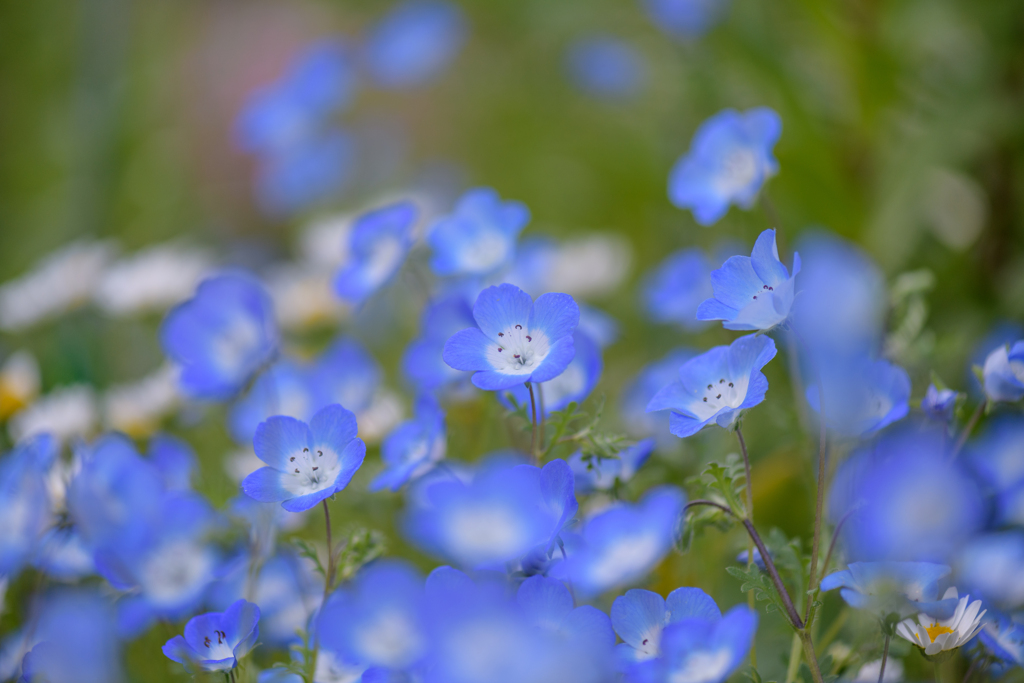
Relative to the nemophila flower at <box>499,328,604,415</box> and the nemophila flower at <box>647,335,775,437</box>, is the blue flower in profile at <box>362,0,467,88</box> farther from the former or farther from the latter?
the nemophila flower at <box>647,335,775,437</box>

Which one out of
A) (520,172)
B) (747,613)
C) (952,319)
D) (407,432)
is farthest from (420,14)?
(747,613)

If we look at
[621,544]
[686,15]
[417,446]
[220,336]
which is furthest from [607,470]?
[686,15]

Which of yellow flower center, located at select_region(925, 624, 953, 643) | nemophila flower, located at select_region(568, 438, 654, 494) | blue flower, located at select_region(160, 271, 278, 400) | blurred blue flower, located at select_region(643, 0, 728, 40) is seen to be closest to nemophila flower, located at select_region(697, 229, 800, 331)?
nemophila flower, located at select_region(568, 438, 654, 494)

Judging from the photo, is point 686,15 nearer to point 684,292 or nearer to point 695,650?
point 684,292

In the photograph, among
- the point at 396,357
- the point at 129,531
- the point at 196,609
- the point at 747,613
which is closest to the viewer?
the point at 747,613

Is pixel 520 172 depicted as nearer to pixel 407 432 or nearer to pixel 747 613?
pixel 407 432
